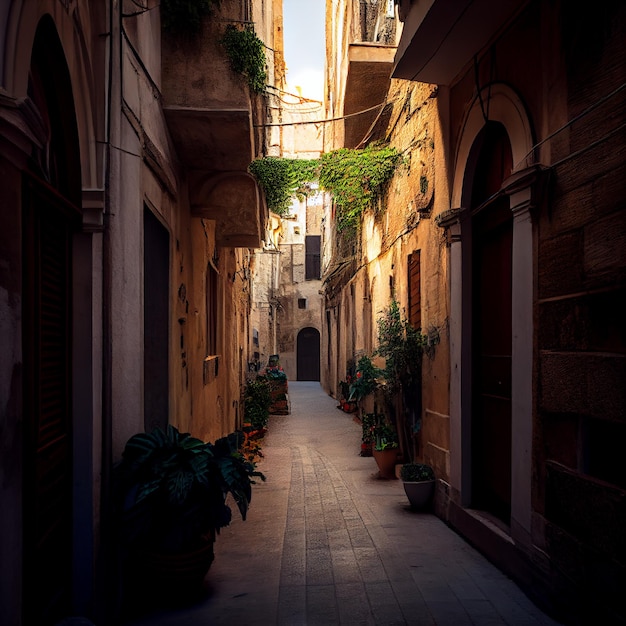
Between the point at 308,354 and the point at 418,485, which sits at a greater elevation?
the point at 308,354

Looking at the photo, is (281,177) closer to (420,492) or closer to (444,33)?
(444,33)

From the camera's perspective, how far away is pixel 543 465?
348 cm

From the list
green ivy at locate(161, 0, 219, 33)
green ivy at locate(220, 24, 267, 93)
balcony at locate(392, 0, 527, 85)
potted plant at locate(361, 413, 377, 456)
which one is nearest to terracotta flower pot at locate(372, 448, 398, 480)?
potted plant at locate(361, 413, 377, 456)

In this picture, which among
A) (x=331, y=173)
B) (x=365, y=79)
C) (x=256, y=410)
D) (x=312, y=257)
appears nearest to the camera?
(x=365, y=79)

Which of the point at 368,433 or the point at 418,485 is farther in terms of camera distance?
the point at 368,433

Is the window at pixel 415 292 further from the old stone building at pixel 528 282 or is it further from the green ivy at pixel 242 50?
the green ivy at pixel 242 50

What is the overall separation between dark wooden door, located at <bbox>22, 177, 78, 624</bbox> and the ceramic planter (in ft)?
11.9

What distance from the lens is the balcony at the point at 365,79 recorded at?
830 cm

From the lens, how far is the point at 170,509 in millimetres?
3150

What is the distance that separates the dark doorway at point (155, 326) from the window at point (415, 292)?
3194 millimetres

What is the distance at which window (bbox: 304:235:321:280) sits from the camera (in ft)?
102

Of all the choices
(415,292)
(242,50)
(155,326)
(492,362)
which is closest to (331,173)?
(415,292)

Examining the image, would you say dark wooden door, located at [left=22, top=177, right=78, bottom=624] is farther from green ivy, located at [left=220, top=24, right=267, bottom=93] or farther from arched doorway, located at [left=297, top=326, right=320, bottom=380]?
arched doorway, located at [left=297, top=326, right=320, bottom=380]

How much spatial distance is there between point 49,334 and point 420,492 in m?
4.18
